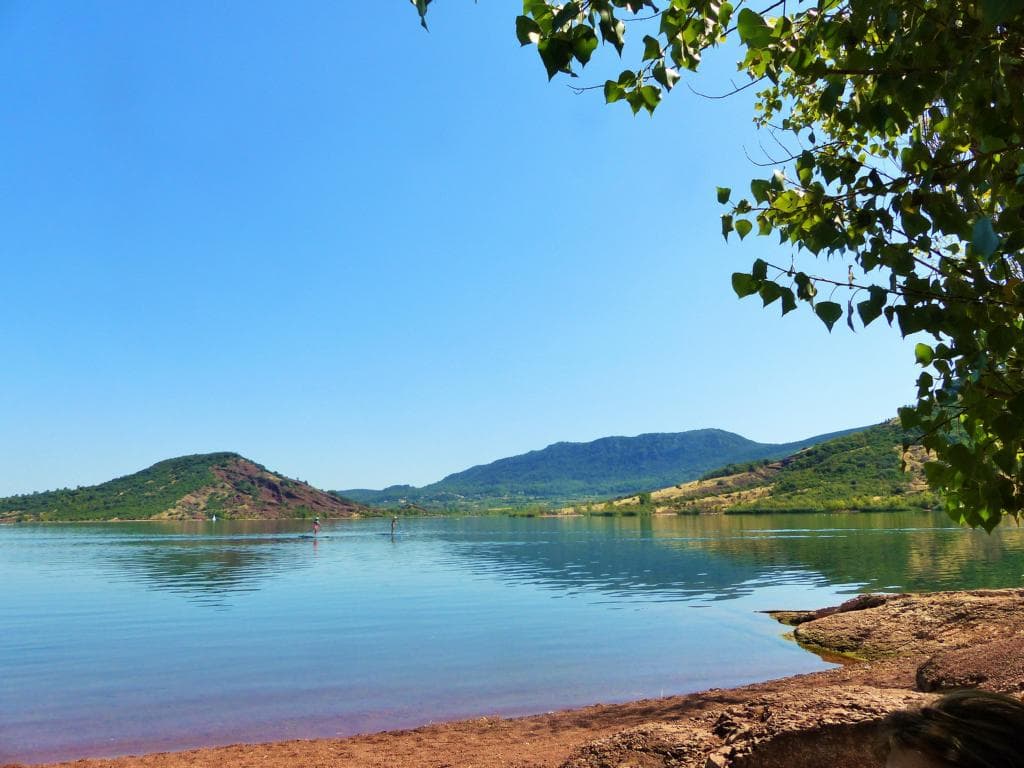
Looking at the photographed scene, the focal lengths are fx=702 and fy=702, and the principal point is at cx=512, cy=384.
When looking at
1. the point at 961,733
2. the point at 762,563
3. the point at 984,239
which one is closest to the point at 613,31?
the point at 984,239

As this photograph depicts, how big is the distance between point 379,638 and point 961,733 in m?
25.8

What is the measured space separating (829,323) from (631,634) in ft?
77.0

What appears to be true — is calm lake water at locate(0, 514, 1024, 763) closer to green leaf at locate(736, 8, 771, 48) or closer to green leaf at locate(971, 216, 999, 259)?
green leaf at locate(736, 8, 771, 48)

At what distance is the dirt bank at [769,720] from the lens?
591 cm

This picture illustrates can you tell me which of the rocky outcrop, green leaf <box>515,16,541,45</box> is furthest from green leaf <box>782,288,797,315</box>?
the rocky outcrop

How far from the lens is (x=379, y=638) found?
84.2ft

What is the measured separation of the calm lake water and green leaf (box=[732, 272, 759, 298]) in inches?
527

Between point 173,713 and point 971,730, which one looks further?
point 173,713

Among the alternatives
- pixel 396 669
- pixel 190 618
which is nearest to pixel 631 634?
pixel 396 669

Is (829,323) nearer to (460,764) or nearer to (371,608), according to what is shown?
(460,764)

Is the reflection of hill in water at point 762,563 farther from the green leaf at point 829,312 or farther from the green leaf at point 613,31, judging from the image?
the green leaf at point 613,31

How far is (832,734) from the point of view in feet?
18.8

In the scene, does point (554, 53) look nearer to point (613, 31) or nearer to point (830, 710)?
point (613, 31)

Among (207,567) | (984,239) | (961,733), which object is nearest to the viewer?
(961,733)
